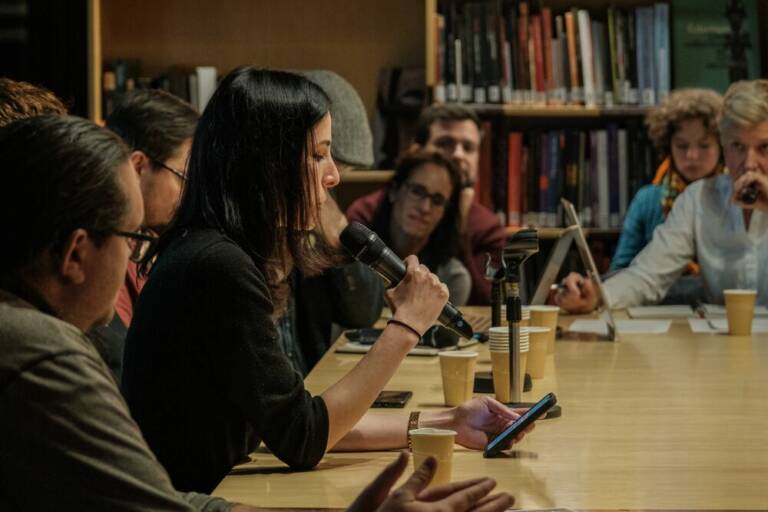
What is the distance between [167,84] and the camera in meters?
4.69

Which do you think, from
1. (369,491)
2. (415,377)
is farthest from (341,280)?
(369,491)

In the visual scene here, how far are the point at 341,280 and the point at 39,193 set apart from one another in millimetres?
2209

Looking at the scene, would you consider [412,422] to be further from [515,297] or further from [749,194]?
[749,194]

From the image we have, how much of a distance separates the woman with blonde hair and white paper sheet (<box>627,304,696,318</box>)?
0.34 ft

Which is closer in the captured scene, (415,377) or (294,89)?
(294,89)

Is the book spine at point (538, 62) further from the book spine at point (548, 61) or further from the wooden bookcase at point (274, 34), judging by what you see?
the wooden bookcase at point (274, 34)

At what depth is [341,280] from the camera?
10.9 ft

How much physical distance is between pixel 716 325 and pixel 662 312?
0.32 metres

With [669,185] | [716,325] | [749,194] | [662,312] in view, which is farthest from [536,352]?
[669,185]

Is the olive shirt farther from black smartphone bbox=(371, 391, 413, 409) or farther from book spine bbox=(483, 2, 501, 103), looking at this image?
book spine bbox=(483, 2, 501, 103)

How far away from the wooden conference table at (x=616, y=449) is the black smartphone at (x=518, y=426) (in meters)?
0.02

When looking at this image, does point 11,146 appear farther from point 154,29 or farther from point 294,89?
point 154,29

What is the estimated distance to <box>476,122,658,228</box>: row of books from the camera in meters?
4.69

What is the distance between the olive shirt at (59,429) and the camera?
1.05 meters
